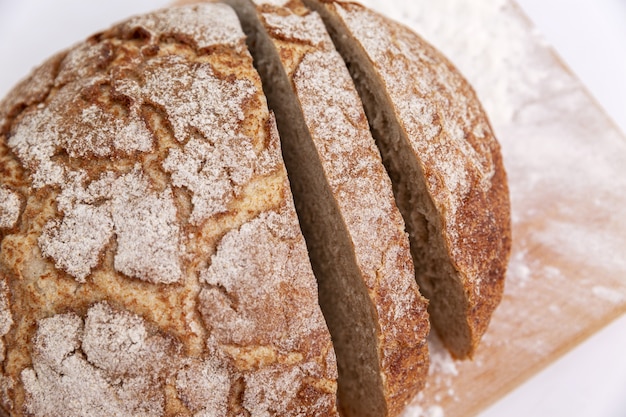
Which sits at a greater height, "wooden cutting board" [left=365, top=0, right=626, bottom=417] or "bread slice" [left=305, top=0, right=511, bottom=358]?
"bread slice" [left=305, top=0, right=511, bottom=358]

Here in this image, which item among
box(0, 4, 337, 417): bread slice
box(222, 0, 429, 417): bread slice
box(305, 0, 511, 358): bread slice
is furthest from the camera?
box(305, 0, 511, 358): bread slice

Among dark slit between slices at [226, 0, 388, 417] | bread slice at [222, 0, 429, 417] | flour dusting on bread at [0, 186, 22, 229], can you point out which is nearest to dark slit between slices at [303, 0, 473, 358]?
bread slice at [222, 0, 429, 417]

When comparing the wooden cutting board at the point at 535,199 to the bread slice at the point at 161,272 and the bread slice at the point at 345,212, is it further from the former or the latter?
the bread slice at the point at 161,272

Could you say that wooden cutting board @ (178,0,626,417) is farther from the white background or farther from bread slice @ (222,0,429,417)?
bread slice @ (222,0,429,417)

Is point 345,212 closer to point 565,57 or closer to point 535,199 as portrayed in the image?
point 535,199

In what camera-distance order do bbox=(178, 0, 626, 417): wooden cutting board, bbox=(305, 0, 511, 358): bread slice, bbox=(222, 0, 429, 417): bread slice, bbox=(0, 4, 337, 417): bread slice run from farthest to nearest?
bbox=(178, 0, 626, 417): wooden cutting board < bbox=(305, 0, 511, 358): bread slice < bbox=(222, 0, 429, 417): bread slice < bbox=(0, 4, 337, 417): bread slice

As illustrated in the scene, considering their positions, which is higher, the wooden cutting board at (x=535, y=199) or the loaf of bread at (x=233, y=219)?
the loaf of bread at (x=233, y=219)

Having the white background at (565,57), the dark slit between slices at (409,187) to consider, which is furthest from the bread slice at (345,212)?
the white background at (565,57)

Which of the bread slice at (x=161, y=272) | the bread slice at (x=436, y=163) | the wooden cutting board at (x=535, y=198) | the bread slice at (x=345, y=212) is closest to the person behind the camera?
the bread slice at (x=161, y=272)
